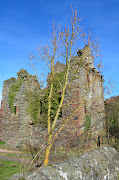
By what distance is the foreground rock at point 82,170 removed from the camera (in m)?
2.20

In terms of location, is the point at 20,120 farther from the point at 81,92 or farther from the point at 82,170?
the point at 82,170

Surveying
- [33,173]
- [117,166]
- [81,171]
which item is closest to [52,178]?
[33,173]

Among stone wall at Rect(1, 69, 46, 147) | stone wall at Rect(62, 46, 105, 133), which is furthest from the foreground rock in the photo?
stone wall at Rect(1, 69, 46, 147)

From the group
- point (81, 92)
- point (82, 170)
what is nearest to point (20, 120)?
point (81, 92)

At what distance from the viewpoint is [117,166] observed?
4441 mm

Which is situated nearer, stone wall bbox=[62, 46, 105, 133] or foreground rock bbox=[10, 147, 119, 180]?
foreground rock bbox=[10, 147, 119, 180]

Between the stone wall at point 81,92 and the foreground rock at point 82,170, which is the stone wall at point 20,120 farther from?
the foreground rock at point 82,170

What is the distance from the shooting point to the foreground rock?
220 cm

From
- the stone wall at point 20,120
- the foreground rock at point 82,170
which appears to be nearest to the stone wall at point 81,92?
Answer: the foreground rock at point 82,170

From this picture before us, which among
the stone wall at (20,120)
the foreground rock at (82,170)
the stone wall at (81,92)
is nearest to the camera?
the foreground rock at (82,170)

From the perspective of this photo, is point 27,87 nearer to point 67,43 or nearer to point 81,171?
point 67,43

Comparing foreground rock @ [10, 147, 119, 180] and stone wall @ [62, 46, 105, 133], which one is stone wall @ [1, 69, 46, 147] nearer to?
stone wall @ [62, 46, 105, 133]

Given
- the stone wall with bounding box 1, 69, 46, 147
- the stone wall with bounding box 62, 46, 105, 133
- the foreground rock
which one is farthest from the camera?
the stone wall with bounding box 1, 69, 46, 147

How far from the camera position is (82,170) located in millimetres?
2787
